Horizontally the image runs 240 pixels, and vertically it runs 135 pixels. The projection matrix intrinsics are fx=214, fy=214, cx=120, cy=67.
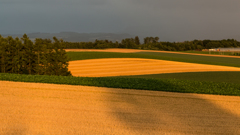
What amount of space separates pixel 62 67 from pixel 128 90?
9.00 metres

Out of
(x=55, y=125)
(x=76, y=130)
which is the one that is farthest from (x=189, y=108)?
(x=55, y=125)

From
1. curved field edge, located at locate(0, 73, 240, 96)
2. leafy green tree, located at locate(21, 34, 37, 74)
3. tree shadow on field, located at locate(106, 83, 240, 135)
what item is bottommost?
tree shadow on field, located at locate(106, 83, 240, 135)

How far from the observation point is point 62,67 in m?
17.5

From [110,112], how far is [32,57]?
13.5 m

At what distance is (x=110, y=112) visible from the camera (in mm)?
7535

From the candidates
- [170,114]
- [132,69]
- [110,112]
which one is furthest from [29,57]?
[170,114]

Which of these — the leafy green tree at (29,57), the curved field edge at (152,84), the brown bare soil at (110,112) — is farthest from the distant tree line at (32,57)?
the brown bare soil at (110,112)

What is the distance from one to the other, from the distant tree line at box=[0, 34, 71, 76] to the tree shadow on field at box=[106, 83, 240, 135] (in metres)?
9.33

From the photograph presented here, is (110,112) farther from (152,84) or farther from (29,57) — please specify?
(29,57)

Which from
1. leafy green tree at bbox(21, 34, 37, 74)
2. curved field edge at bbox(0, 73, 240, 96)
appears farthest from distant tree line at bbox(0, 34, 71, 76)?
curved field edge at bbox(0, 73, 240, 96)

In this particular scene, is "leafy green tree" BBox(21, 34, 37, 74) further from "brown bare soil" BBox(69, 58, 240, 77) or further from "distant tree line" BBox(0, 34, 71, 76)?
"brown bare soil" BBox(69, 58, 240, 77)

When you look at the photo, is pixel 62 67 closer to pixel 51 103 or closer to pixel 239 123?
pixel 51 103

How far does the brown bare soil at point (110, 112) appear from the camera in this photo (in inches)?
250

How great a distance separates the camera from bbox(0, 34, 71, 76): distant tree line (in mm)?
17406
